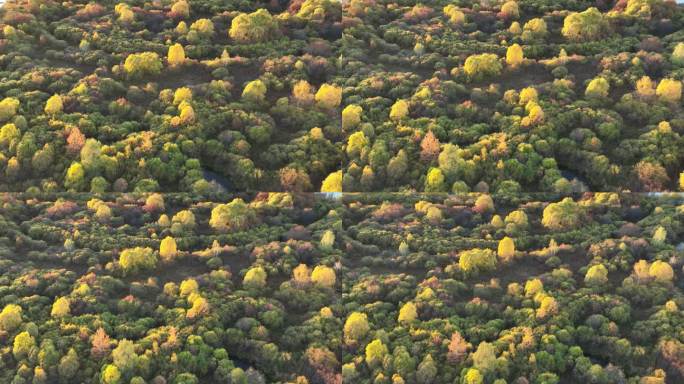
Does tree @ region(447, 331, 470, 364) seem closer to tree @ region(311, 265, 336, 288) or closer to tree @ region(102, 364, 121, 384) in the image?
tree @ region(311, 265, 336, 288)

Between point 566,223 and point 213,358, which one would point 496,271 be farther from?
point 213,358

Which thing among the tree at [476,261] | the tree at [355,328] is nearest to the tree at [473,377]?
the tree at [355,328]

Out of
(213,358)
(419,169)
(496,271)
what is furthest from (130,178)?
(496,271)

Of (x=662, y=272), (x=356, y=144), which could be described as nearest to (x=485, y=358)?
(x=662, y=272)

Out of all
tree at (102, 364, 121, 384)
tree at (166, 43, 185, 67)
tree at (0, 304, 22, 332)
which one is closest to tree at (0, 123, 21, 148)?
tree at (0, 304, 22, 332)

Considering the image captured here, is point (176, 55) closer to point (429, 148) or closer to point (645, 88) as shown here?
point (429, 148)

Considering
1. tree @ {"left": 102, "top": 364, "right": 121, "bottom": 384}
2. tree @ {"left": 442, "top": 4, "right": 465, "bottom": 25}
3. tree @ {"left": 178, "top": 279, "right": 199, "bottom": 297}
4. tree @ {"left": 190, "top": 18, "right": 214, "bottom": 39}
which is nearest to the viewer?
tree @ {"left": 102, "top": 364, "right": 121, "bottom": 384}
